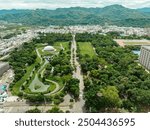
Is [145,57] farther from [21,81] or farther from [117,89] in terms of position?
[21,81]

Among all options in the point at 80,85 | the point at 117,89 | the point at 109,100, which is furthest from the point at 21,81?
the point at 109,100

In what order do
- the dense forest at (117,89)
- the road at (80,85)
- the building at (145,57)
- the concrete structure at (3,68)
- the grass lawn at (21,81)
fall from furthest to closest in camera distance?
the building at (145,57), the concrete structure at (3,68), the grass lawn at (21,81), the road at (80,85), the dense forest at (117,89)

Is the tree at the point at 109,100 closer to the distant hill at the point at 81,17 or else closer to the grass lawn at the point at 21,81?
the grass lawn at the point at 21,81

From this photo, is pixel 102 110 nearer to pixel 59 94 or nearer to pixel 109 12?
pixel 59 94

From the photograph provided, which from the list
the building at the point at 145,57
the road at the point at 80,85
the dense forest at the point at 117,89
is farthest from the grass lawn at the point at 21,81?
the building at the point at 145,57

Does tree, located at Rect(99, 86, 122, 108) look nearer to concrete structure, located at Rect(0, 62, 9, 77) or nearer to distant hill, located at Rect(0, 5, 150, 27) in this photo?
concrete structure, located at Rect(0, 62, 9, 77)

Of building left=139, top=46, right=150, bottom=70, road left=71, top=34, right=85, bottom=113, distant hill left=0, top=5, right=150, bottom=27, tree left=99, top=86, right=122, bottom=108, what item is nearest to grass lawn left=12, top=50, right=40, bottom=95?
road left=71, top=34, right=85, bottom=113

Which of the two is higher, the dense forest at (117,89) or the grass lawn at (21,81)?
the dense forest at (117,89)

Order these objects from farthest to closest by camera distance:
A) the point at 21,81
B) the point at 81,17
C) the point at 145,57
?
the point at 81,17 < the point at 145,57 < the point at 21,81

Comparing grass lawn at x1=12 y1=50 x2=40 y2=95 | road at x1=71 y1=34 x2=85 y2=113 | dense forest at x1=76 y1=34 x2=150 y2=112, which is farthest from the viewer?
grass lawn at x1=12 y1=50 x2=40 y2=95
